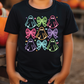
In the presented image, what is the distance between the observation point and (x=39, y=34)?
3.73ft

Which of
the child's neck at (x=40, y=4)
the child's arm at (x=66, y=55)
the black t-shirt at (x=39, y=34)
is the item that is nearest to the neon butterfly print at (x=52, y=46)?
the black t-shirt at (x=39, y=34)

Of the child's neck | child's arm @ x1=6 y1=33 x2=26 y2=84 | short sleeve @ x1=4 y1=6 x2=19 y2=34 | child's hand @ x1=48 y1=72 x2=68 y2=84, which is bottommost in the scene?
child's hand @ x1=48 y1=72 x2=68 y2=84

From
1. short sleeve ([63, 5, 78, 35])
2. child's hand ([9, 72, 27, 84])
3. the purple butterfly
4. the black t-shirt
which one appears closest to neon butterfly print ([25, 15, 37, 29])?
the black t-shirt

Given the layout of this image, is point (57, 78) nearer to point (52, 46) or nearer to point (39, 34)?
point (52, 46)

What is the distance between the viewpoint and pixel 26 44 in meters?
1.16

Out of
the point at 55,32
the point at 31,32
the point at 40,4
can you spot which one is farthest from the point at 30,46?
the point at 40,4

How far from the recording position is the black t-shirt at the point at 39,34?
1.13 metres

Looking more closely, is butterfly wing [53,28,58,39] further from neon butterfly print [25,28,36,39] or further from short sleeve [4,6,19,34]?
short sleeve [4,6,19,34]

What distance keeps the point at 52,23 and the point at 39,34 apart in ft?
0.39

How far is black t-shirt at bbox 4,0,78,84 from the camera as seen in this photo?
1135 millimetres

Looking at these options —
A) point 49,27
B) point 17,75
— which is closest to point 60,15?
point 49,27

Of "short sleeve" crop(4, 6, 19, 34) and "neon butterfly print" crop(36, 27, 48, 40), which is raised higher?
"short sleeve" crop(4, 6, 19, 34)

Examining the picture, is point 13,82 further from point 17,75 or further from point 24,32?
point 24,32

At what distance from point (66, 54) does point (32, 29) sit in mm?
323
